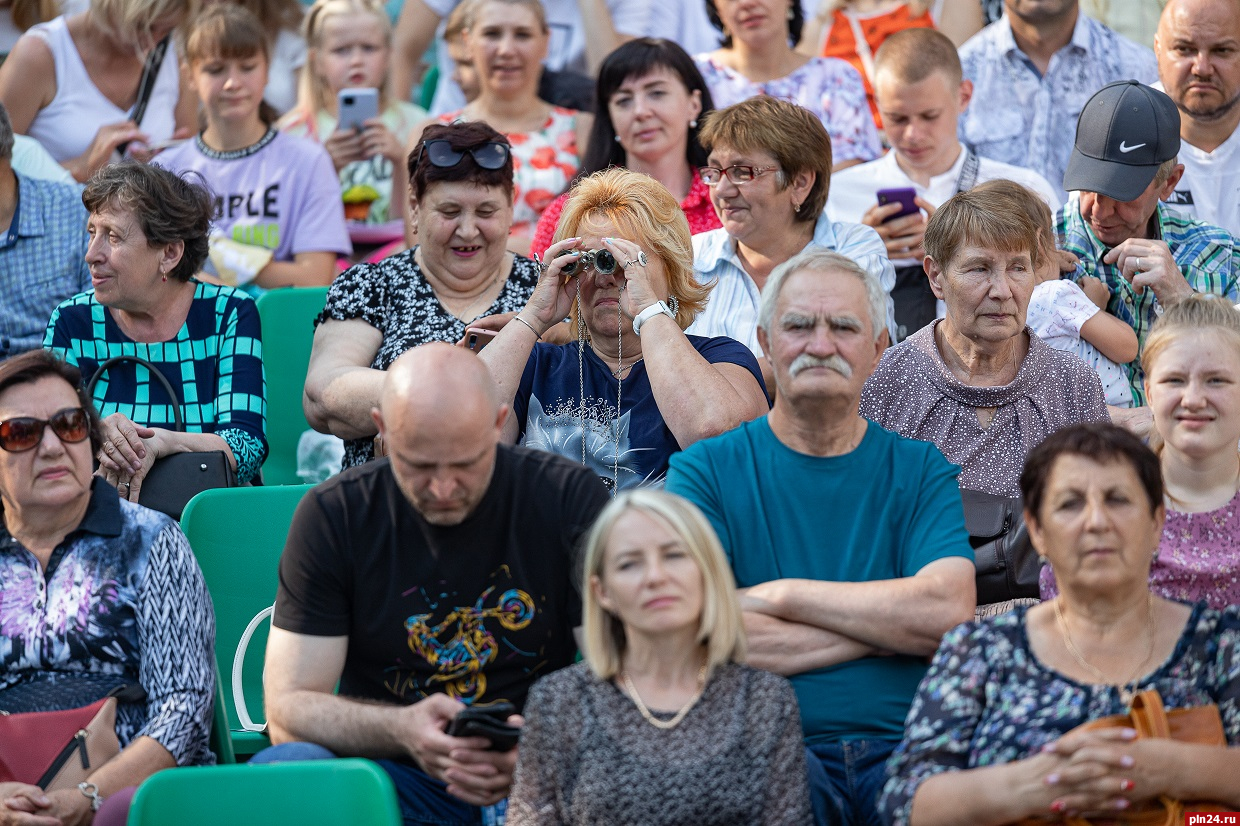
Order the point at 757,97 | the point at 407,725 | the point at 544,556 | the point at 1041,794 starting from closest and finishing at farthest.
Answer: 1. the point at 1041,794
2. the point at 407,725
3. the point at 544,556
4. the point at 757,97

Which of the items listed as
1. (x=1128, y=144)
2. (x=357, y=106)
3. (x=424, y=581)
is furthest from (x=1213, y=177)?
(x=424, y=581)

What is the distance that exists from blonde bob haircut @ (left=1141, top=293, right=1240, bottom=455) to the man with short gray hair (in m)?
3.49

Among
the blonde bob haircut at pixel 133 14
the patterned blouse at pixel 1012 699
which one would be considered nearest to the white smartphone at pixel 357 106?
the blonde bob haircut at pixel 133 14

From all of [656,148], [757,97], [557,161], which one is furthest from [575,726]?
[557,161]

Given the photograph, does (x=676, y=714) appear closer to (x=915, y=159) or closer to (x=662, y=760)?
(x=662, y=760)

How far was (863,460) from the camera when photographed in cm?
327

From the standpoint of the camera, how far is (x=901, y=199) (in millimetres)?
5090

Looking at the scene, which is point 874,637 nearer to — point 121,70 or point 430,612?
point 430,612

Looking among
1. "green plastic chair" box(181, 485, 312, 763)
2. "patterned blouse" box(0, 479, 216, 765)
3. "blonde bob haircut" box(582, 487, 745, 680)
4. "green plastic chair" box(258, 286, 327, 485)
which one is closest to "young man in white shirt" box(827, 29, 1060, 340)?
"green plastic chair" box(258, 286, 327, 485)

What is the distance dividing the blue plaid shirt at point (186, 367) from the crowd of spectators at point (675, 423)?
0.04 feet

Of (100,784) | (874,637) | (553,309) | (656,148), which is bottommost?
(100,784)

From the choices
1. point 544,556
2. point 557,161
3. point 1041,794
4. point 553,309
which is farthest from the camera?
point 557,161

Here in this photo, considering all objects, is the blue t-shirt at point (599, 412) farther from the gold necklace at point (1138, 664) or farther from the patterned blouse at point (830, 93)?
the patterned blouse at point (830, 93)

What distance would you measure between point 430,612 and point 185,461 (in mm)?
1351
